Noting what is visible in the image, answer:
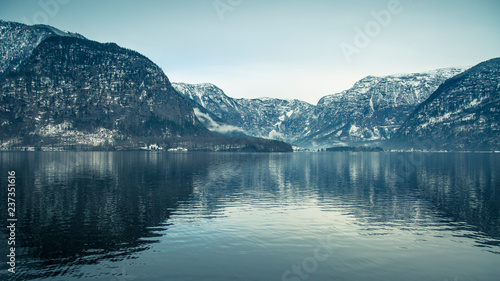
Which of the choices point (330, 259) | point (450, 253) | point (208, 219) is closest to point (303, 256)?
point (330, 259)

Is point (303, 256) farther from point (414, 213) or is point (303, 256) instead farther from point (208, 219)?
point (414, 213)

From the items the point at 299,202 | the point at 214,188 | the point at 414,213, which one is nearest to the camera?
the point at 414,213

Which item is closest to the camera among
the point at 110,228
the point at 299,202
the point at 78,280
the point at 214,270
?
the point at 78,280

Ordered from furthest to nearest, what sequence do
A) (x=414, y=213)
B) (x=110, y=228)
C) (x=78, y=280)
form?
(x=414, y=213)
(x=110, y=228)
(x=78, y=280)

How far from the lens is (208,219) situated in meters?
56.3

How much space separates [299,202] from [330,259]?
35.3 metres

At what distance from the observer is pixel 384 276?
112 ft

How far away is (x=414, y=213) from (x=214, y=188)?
49.1 m

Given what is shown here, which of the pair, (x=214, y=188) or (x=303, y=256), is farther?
(x=214, y=188)

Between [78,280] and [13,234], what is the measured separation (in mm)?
19793

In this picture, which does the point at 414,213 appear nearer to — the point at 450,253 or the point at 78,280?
the point at 450,253

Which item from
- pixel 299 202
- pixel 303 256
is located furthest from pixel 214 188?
pixel 303 256

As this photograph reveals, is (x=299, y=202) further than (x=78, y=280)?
Yes

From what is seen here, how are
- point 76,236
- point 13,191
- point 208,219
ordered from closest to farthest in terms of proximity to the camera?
point 76,236, point 208,219, point 13,191
